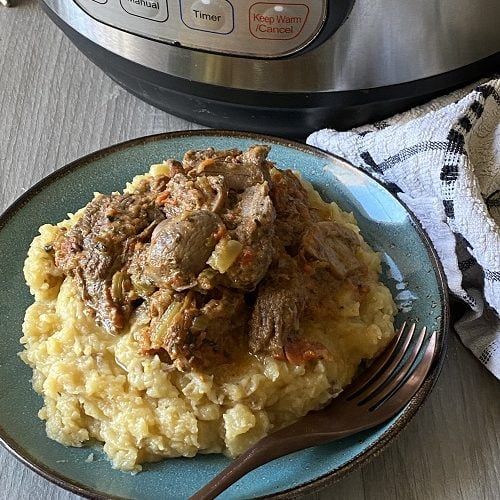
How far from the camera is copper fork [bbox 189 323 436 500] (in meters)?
1.00

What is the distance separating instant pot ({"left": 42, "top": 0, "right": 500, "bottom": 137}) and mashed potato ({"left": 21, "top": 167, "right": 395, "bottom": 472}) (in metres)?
0.43

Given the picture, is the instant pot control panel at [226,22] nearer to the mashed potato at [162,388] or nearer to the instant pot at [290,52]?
the instant pot at [290,52]

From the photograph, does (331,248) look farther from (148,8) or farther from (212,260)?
(148,8)

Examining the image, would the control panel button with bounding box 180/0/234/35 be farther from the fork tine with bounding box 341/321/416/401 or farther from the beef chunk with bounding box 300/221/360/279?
the fork tine with bounding box 341/321/416/401

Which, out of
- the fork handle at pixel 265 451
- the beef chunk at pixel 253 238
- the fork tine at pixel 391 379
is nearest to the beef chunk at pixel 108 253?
the beef chunk at pixel 253 238

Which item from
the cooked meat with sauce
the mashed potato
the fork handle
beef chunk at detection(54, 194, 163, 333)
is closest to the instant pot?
the cooked meat with sauce

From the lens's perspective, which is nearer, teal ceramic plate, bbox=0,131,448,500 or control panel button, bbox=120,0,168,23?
teal ceramic plate, bbox=0,131,448,500

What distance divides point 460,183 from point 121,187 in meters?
0.59

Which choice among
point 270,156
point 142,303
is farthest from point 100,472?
point 270,156

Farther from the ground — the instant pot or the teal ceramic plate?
the instant pot

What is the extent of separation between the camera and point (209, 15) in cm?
124

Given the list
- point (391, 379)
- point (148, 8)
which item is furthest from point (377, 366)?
point (148, 8)

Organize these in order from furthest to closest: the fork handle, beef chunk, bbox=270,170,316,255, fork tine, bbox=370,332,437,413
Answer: beef chunk, bbox=270,170,316,255
fork tine, bbox=370,332,437,413
the fork handle

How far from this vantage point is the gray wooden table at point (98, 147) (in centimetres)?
115
